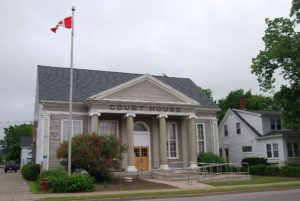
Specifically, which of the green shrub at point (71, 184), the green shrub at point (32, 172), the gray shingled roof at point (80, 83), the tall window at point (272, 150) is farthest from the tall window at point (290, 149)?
the green shrub at point (32, 172)

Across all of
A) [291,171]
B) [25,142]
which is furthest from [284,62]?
[25,142]

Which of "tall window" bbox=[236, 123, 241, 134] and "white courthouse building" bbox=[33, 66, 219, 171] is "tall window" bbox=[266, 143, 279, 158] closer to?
"tall window" bbox=[236, 123, 241, 134]

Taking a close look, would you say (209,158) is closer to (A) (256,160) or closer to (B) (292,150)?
(A) (256,160)

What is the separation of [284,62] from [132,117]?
44.0 ft

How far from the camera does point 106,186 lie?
60.1 feet

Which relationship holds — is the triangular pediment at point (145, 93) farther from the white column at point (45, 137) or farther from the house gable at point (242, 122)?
the house gable at point (242, 122)

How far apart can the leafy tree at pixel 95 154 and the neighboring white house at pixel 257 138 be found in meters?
18.0

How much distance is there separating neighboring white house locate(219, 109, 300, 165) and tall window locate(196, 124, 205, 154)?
7375 millimetres

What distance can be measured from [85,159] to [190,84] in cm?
1915

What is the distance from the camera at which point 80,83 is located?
28.3m

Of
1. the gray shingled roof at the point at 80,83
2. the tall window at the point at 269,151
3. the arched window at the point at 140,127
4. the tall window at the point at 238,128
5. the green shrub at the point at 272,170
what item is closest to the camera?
the gray shingled roof at the point at 80,83

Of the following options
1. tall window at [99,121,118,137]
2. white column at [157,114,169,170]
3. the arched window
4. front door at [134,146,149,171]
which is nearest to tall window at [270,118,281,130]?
white column at [157,114,169,170]

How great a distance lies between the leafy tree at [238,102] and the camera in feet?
177

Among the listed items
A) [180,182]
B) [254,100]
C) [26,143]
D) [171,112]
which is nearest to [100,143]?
[180,182]
